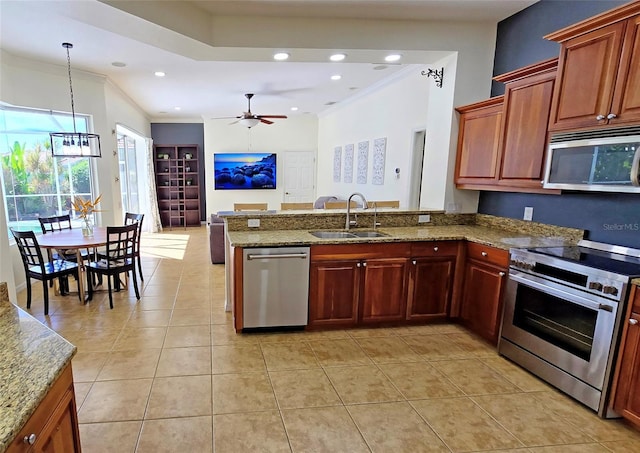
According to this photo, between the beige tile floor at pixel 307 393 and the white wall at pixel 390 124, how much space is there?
8.48 ft

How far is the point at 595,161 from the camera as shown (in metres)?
2.25

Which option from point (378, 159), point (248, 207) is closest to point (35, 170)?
point (248, 207)

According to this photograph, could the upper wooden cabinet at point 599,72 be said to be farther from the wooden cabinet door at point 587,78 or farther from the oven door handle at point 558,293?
the oven door handle at point 558,293

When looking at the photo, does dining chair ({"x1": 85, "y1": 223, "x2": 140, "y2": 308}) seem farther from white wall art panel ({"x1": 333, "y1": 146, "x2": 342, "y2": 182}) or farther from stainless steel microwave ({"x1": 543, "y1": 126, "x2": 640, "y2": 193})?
white wall art panel ({"x1": 333, "y1": 146, "x2": 342, "y2": 182})

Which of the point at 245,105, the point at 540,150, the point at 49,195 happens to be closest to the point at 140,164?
the point at 245,105

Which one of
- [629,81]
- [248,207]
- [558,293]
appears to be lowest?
[558,293]

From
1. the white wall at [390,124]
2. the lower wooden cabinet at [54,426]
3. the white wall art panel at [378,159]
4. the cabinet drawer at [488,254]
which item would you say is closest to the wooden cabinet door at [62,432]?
the lower wooden cabinet at [54,426]

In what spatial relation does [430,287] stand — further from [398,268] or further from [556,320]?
[556,320]

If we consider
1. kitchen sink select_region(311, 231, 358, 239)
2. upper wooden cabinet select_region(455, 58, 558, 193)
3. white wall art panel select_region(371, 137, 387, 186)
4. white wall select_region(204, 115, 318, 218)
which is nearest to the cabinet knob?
kitchen sink select_region(311, 231, 358, 239)

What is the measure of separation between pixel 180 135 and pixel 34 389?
929cm

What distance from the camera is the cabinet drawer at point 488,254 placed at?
2766 mm

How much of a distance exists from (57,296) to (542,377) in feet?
16.0

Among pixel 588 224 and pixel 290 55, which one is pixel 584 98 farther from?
pixel 290 55

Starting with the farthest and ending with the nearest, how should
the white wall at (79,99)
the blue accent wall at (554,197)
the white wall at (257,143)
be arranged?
1. the white wall at (257,143)
2. the white wall at (79,99)
3. the blue accent wall at (554,197)
